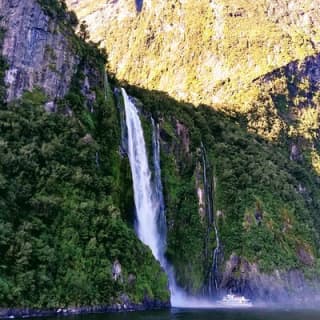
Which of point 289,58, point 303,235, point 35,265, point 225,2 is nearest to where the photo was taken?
point 35,265

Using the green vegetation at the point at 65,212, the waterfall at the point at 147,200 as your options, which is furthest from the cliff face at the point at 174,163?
the waterfall at the point at 147,200

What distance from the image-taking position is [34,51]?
155ft

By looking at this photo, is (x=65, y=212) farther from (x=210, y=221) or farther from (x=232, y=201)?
(x=232, y=201)

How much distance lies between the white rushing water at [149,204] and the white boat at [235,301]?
106 centimetres

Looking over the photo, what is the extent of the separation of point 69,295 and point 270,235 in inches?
1258

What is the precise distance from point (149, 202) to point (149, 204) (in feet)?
0.72

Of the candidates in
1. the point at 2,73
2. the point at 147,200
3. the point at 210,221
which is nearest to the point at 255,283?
the point at 210,221

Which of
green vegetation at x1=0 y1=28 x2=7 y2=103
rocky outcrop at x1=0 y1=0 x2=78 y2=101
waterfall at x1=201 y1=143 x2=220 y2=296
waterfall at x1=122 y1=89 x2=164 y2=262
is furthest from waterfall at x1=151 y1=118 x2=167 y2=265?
green vegetation at x1=0 y1=28 x2=7 y2=103

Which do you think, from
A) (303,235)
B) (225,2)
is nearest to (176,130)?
(303,235)

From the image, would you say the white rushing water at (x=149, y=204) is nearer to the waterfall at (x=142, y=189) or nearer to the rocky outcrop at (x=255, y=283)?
the waterfall at (x=142, y=189)

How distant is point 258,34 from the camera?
10131 cm

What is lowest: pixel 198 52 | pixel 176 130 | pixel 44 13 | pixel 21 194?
pixel 21 194

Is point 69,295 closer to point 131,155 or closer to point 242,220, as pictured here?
point 131,155

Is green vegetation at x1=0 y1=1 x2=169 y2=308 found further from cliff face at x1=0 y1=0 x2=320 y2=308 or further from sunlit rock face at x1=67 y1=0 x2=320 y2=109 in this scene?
sunlit rock face at x1=67 y1=0 x2=320 y2=109
